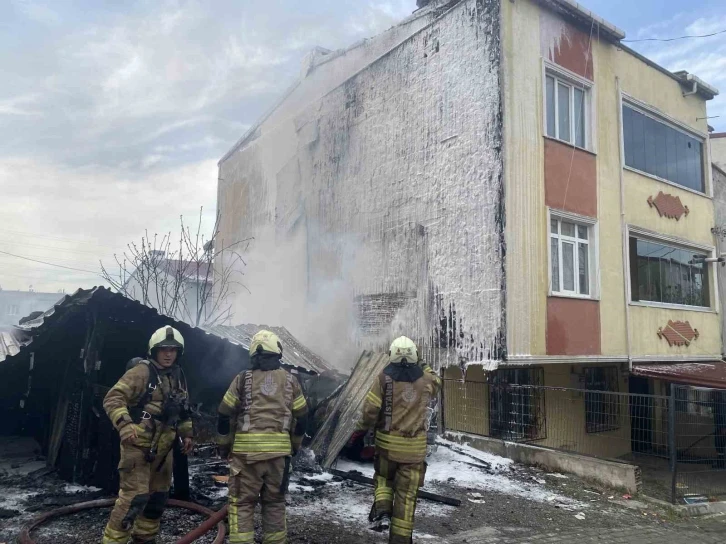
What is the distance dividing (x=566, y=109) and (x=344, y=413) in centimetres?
703

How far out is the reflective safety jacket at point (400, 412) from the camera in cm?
502

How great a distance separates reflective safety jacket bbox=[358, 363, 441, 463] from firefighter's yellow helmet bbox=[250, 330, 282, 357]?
40.2 inches

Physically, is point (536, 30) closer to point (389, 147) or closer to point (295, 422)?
point (389, 147)

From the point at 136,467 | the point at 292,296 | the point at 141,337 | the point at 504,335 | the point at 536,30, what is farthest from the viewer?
the point at 292,296

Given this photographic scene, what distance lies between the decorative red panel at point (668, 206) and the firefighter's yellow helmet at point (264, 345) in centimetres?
1017

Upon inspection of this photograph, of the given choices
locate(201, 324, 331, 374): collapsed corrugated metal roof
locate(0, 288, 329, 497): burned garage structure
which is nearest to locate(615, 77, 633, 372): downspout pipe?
locate(201, 324, 331, 374): collapsed corrugated metal roof

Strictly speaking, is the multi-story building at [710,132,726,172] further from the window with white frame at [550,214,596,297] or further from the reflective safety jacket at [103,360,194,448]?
the reflective safety jacket at [103,360,194,448]

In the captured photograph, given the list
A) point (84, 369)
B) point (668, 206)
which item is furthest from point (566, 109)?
point (84, 369)

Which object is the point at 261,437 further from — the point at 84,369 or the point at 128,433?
the point at 84,369

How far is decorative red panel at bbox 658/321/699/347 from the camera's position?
12055 millimetres

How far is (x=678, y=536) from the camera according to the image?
6.45 metres

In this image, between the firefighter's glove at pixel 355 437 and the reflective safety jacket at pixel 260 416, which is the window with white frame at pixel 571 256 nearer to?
the firefighter's glove at pixel 355 437

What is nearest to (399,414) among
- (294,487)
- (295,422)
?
(295,422)

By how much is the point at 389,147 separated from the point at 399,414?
7660 millimetres
